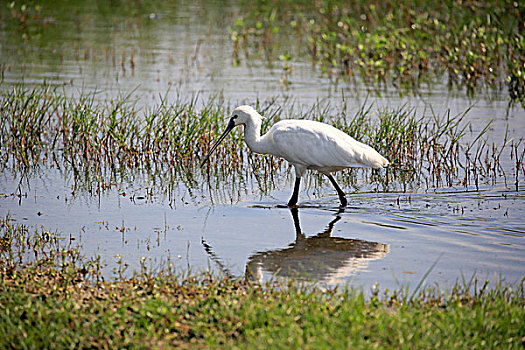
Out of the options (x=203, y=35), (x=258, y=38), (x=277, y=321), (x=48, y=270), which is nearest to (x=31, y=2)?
(x=203, y=35)

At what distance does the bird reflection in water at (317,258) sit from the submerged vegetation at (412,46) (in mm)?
8178

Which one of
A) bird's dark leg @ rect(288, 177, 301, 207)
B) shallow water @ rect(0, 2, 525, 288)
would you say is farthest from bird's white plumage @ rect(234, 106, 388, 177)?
shallow water @ rect(0, 2, 525, 288)

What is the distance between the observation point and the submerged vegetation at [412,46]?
1595 centimetres

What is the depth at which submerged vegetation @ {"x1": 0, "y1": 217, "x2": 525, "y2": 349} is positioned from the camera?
15.1 feet

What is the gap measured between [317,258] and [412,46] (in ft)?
Result: 34.5

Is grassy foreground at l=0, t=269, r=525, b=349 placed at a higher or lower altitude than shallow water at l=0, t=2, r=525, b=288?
lower

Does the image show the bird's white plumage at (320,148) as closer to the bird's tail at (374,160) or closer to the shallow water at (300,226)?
the bird's tail at (374,160)

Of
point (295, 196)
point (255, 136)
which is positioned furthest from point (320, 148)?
point (255, 136)

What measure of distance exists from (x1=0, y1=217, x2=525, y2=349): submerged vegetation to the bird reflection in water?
534mm

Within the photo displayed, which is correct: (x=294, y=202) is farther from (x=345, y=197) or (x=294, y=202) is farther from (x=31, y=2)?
(x=31, y=2)

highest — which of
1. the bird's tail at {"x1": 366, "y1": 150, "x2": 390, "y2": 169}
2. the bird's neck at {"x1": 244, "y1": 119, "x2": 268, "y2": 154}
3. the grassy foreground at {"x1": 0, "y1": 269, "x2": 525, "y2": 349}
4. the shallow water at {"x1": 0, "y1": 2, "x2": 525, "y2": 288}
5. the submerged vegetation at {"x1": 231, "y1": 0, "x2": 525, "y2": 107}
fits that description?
the submerged vegetation at {"x1": 231, "y1": 0, "x2": 525, "y2": 107}

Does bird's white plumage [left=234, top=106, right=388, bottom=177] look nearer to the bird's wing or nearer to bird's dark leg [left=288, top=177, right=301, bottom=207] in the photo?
the bird's wing

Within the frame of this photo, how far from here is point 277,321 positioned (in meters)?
4.81

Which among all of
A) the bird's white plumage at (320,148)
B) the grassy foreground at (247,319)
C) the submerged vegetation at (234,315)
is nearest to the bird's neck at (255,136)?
the bird's white plumage at (320,148)
